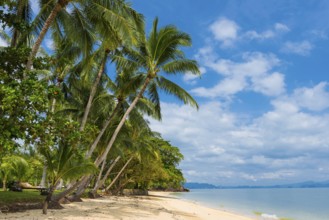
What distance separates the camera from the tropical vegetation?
7.80 metres

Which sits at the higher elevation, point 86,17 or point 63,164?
point 86,17

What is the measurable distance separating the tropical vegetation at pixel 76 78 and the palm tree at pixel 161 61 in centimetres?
5

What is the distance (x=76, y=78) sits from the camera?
17391 millimetres

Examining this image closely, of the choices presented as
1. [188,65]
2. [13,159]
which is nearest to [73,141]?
[188,65]

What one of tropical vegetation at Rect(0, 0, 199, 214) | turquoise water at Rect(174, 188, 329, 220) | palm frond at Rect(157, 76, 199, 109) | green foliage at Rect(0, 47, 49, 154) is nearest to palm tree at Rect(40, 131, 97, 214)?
tropical vegetation at Rect(0, 0, 199, 214)

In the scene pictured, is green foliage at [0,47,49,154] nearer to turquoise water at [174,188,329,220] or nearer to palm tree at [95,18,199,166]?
palm tree at [95,18,199,166]

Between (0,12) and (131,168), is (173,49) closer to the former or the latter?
(0,12)

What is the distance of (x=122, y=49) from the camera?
650 inches

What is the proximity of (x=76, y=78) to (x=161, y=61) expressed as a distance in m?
5.36

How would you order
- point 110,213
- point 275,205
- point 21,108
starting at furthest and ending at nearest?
point 275,205, point 110,213, point 21,108

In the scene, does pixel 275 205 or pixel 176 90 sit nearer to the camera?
pixel 176 90

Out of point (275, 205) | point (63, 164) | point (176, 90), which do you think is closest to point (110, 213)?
point (63, 164)

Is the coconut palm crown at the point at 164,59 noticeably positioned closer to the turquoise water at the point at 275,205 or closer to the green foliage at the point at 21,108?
the green foliage at the point at 21,108

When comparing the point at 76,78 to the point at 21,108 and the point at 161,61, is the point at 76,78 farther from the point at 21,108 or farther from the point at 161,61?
the point at 21,108
